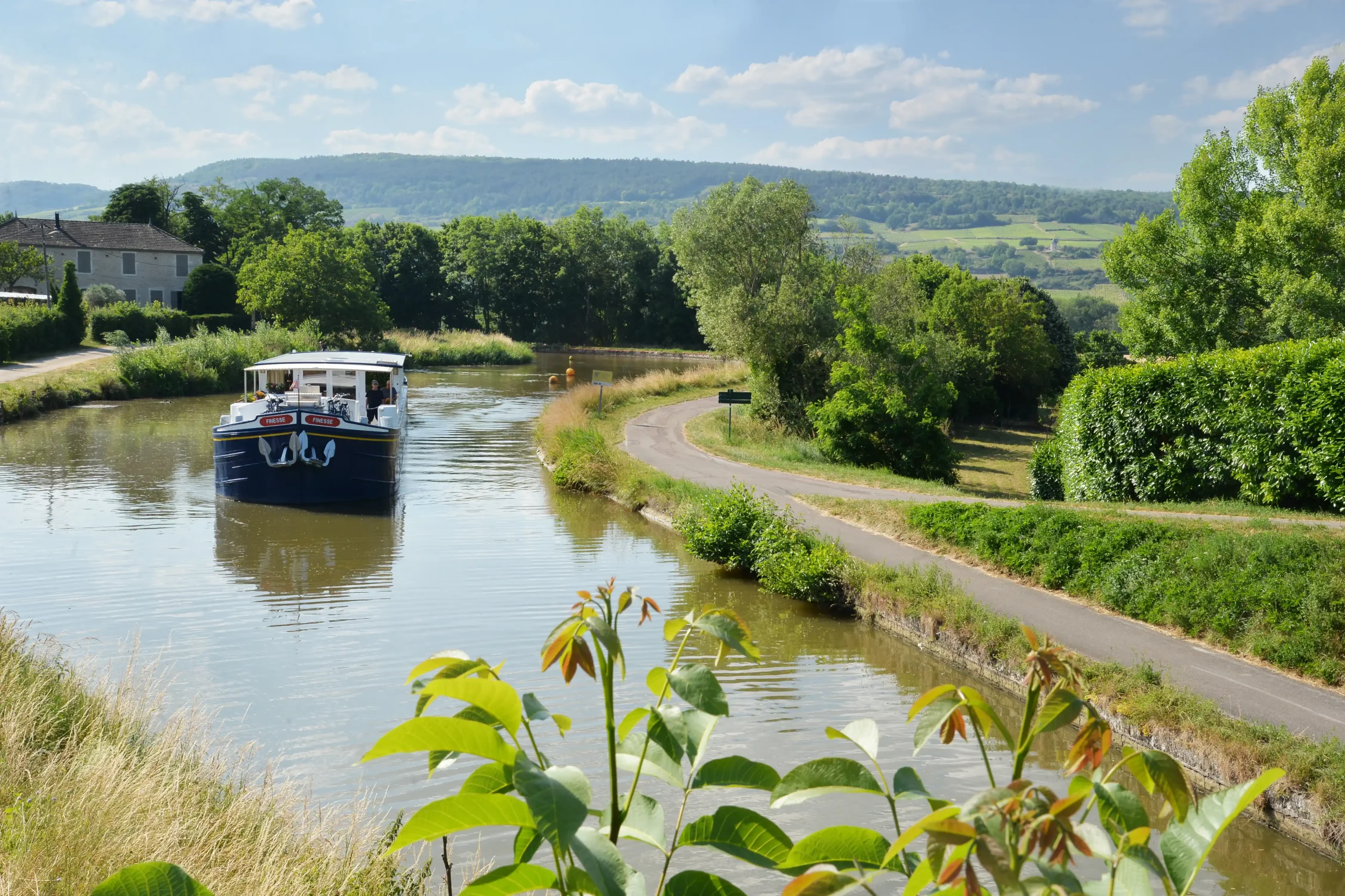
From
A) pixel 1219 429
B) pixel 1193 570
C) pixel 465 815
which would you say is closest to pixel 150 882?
pixel 465 815

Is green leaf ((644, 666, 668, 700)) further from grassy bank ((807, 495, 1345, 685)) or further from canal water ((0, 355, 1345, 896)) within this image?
grassy bank ((807, 495, 1345, 685))

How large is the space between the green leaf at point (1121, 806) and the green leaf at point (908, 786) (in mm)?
255

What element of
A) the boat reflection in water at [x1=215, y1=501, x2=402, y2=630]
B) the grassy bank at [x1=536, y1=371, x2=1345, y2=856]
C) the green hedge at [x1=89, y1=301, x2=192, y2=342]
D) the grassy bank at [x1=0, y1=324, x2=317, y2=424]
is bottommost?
the boat reflection in water at [x1=215, y1=501, x2=402, y2=630]

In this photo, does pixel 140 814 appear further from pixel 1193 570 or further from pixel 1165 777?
pixel 1193 570

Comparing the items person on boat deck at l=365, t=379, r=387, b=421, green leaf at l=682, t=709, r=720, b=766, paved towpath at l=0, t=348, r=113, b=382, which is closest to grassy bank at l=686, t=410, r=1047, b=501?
person on boat deck at l=365, t=379, r=387, b=421

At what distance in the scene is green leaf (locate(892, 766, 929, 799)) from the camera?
153 centimetres

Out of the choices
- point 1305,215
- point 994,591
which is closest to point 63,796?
point 994,591

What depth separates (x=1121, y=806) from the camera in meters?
1.33

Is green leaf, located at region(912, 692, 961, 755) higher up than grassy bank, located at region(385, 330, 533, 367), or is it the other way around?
green leaf, located at region(912, 692, 961, 755)

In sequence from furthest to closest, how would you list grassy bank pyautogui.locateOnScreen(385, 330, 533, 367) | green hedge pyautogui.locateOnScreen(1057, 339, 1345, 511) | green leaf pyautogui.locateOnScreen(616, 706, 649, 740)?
grassy bank pyautogui.locateOnScreen(385, 330, 533, 367) → green hedge pyautogui.locateOnScreen(1057, 339, 1345, 511) → green leaf pyautogui.locateOnScreen(616, 706, 649, 740)

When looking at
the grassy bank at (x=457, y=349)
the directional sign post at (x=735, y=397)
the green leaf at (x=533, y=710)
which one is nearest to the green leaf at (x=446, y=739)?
the green leaf at (x=533, y=710)

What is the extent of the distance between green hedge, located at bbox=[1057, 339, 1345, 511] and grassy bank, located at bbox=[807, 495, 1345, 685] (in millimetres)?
2742

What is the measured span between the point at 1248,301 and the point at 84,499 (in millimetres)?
31032

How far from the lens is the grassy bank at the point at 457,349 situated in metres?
67.1
